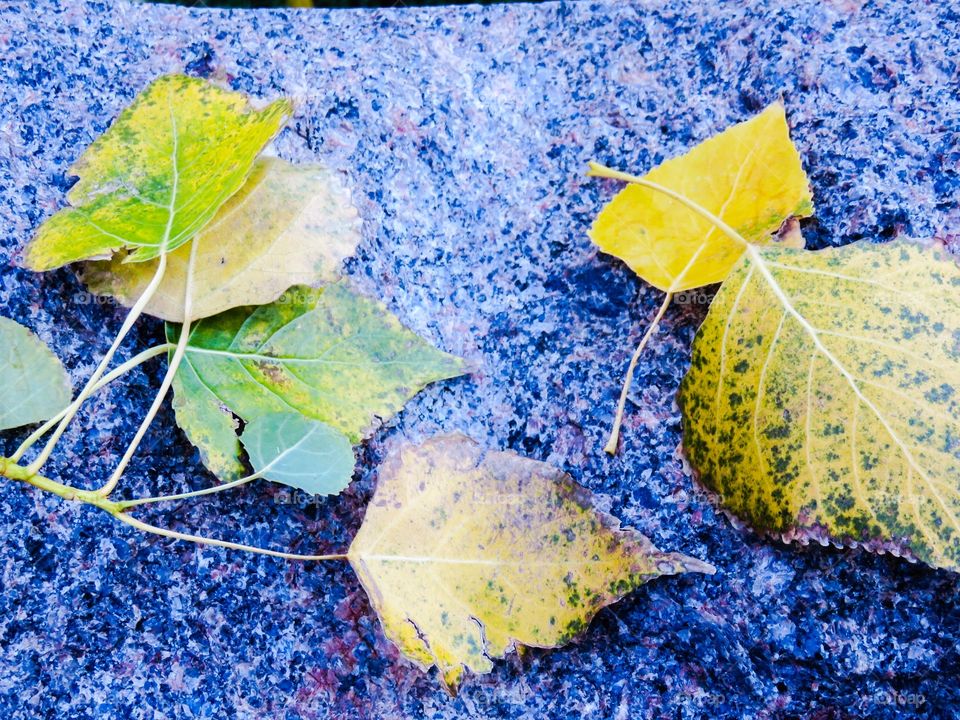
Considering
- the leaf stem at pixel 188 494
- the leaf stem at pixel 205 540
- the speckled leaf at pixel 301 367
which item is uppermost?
the speckled leaf at pixel 301 367

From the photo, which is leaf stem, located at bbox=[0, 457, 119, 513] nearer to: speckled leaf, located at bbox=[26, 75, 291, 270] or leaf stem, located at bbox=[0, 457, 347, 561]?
leaf stem, located at bbox=[0, 457, 347, 561]

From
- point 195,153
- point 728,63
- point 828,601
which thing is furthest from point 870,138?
point 195,153

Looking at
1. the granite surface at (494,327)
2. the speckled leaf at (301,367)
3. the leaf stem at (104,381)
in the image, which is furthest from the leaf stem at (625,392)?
the leaf stem at (104,381)

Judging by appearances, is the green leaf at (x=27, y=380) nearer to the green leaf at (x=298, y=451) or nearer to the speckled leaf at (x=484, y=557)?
the green leaf at (x=298, y=451)

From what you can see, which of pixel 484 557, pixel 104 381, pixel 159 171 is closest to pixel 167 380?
pixel 104 381

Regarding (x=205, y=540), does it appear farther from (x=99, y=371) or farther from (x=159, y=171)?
(x=159, y=171)

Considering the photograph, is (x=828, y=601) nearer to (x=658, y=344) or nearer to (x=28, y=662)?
(x=658, y=344)
